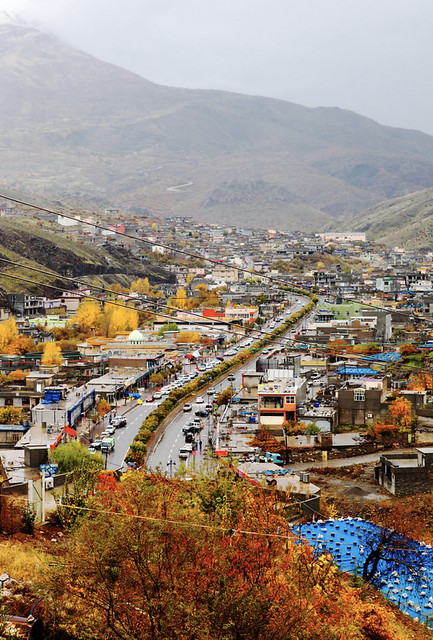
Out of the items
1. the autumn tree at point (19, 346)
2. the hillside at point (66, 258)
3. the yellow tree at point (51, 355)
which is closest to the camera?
the yellow tree at point (51, 355)

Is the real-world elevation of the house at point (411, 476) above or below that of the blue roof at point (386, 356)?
below

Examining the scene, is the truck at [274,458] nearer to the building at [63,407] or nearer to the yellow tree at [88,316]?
the building at [63,407]

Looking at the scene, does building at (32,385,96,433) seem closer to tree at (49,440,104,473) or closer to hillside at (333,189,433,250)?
tree at (49,440,104,473)

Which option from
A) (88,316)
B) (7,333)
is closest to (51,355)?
(7,333)

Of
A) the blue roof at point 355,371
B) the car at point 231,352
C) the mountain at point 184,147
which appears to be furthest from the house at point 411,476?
the mountain at point 184,147

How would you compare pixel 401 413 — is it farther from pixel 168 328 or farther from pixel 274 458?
pixel 168 328

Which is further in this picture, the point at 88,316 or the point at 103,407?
the point at 88,316
